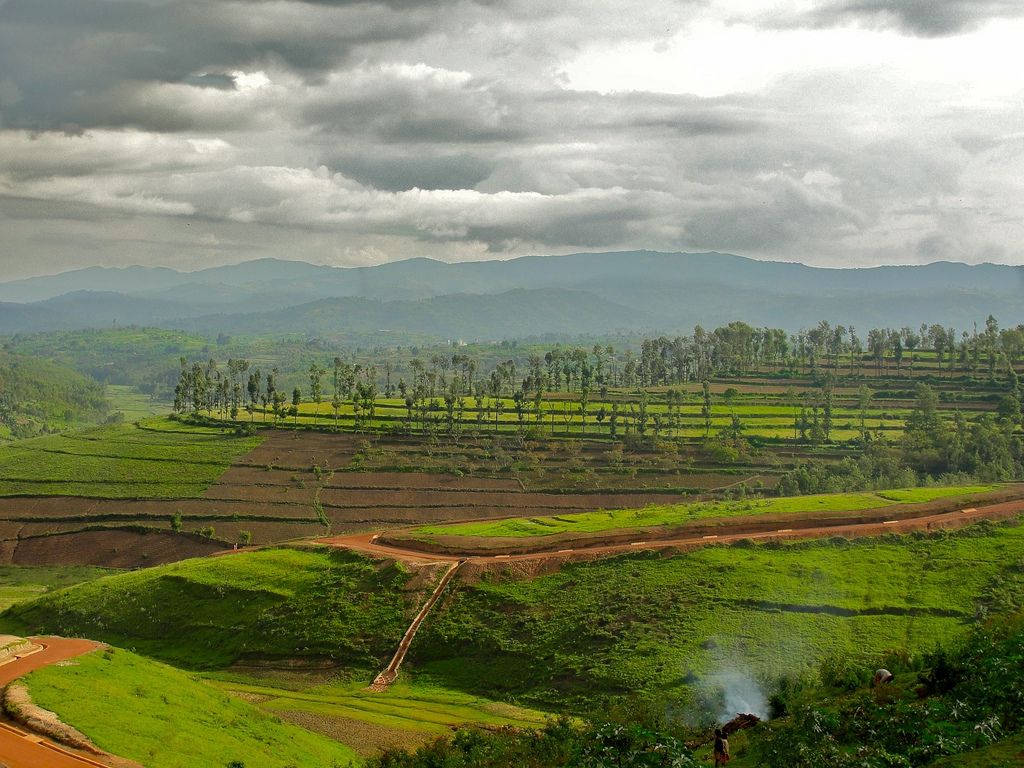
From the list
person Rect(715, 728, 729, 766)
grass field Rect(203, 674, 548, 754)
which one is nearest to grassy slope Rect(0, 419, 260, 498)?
grass field Rect(203, 674, 548, 754)

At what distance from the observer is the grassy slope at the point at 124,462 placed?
147250mm

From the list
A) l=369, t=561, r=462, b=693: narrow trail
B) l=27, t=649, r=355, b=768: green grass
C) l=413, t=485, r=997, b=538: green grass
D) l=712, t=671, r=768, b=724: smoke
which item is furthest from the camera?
l=413, t=485, r=997, b=538: green grass

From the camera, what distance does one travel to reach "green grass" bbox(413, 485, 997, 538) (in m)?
88.9

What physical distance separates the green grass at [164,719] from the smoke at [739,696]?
860 inches

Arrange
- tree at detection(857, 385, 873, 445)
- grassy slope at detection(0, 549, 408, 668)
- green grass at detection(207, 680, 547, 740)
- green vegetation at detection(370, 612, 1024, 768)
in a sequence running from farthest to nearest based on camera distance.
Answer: tree at detection(857, 385, 873, 445)
grassy slope at detection(0, 549, 408, 668)
green grass at detection(207, 680, 547, 740)
green vegetation at detection(370, 612, 1024, 768)

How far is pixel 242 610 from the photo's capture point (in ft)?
251

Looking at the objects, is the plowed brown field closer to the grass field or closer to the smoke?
the grass field

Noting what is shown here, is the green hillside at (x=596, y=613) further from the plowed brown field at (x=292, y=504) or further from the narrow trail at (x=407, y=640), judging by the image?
the plowed brown field at (x=292, y=504)

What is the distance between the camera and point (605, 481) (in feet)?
496

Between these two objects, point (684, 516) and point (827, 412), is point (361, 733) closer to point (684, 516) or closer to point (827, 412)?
point (684, 516)

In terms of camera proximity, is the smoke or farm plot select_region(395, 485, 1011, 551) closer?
the smoke

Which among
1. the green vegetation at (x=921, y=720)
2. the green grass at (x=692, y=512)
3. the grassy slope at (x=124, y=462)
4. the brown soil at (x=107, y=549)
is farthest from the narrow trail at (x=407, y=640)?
the grassy slope at (x=124, y=462)

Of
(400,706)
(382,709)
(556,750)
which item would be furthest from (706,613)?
(556,750)

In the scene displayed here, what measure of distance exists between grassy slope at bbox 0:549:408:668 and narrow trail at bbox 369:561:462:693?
35.0 inches
